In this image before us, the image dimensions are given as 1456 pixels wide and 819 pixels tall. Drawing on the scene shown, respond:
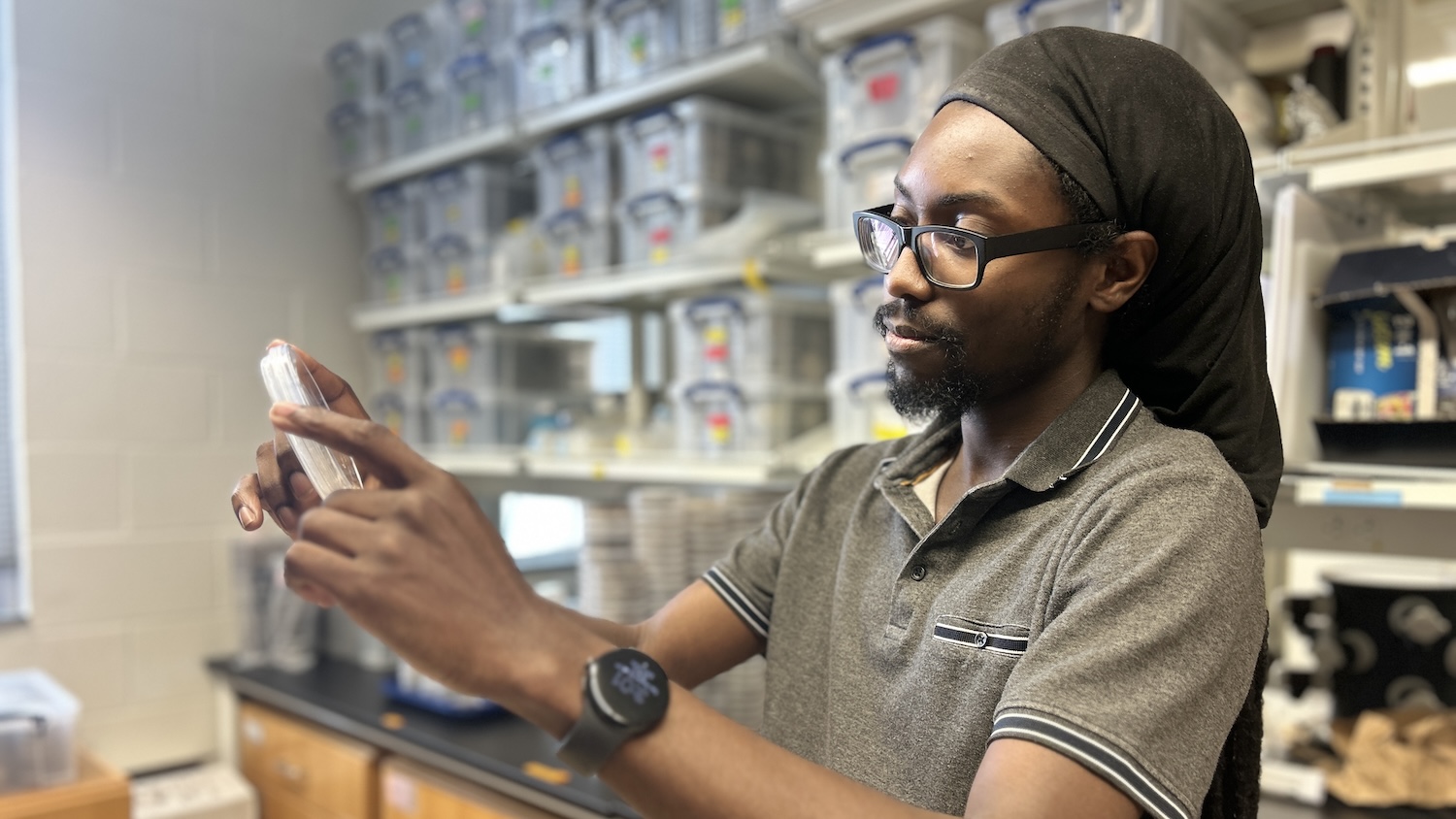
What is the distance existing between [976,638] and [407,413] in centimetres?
264

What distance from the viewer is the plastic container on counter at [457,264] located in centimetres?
294

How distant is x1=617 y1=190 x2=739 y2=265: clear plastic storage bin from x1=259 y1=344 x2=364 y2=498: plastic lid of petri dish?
1707 mm

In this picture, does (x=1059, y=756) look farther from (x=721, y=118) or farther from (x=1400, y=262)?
(x=721, y=118)

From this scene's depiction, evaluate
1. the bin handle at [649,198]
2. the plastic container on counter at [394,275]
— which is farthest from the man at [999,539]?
the plastic container on counter at [394,275]

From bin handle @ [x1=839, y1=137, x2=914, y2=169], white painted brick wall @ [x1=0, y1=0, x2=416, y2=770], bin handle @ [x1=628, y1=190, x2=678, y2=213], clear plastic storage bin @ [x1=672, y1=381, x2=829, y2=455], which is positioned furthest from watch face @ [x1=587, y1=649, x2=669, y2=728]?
white painted brick wall @ [x1=0, y1=0, x2=416, y2=770]

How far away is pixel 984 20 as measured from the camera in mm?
1876

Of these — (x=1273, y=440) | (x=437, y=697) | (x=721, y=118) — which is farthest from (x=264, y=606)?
(x=1273, y=440)

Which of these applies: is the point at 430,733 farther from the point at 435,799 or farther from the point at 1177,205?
the point at 1177,205

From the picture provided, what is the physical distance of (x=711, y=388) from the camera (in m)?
2.28

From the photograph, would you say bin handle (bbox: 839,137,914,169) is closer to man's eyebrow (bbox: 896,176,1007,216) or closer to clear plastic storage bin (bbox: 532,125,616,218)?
clear plastic storage bin (bbox: 532,125,616,218)

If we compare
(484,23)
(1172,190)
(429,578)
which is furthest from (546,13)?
(429,578)

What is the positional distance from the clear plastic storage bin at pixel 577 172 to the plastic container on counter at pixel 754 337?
433 millimetres

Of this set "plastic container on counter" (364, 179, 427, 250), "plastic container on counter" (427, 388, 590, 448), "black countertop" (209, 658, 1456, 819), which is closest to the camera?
"black countertop" (209, 658, 1456, 819)

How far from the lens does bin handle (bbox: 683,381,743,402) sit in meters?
2.23
